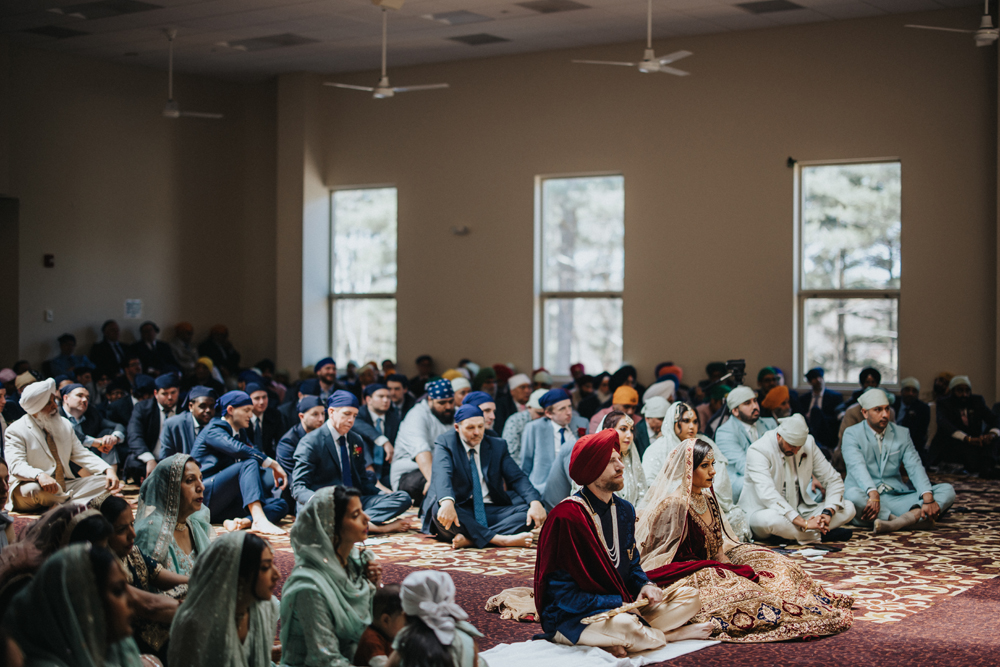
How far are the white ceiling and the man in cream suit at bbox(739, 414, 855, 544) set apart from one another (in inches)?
217

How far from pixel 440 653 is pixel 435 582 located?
0.60ft

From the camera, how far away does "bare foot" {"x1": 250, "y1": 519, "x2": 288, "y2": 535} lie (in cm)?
654

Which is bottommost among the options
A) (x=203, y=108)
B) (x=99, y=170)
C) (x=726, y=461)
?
(x=726, y=461)

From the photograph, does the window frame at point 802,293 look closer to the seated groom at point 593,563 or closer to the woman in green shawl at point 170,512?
the seated groom at point 593,563

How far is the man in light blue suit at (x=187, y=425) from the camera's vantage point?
717cm

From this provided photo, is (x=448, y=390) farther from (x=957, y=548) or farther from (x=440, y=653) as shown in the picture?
(x=440, y=653)

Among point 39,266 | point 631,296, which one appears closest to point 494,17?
point 631,296

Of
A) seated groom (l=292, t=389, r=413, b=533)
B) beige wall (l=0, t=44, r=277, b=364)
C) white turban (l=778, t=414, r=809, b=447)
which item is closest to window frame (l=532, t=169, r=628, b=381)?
beige wall (l=0, t=44, r=277, b=364)

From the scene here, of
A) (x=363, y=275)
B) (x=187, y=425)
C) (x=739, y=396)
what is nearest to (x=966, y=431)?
(x=739, y=396)

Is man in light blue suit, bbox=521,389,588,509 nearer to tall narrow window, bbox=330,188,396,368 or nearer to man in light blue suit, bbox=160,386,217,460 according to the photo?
man in light blue suit, bbox=160,386,217,460

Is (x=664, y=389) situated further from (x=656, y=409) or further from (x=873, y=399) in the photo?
(x=873, y=399)

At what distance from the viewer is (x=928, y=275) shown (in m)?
10.6

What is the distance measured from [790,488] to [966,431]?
4089 millimetres

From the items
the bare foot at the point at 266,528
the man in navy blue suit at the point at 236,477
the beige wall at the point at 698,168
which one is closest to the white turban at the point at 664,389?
the beige wall at the point at 698,168
